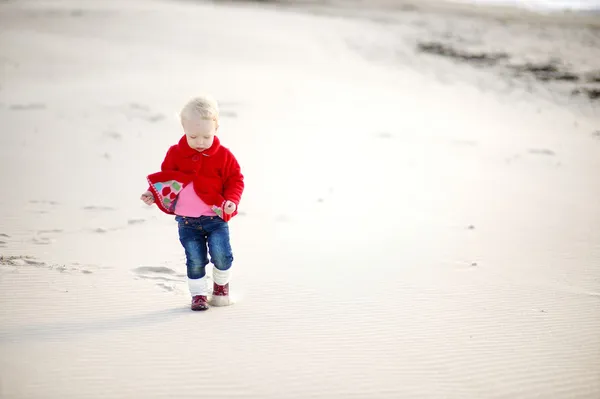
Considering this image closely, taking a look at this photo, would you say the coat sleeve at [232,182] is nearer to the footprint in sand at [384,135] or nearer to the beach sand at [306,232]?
the beach sand at [306,232]

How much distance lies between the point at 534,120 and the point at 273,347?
1249 centimetres

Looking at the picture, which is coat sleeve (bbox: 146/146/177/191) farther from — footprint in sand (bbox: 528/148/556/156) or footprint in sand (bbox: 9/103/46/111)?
footprint in sand (bbox: 528/148/556/156)

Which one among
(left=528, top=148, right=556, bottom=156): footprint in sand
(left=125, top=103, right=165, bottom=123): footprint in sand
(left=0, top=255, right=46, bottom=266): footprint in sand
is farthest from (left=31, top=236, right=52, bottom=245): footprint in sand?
(left=528, top=148, right=556, bottom=156): footprint in sand

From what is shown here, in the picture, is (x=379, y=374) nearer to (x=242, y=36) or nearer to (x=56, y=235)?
(x=56, y=235)

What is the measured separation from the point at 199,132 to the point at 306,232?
2813 mm

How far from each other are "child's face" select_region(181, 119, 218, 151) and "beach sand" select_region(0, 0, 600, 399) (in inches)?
46.2

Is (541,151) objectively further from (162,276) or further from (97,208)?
(162,276)

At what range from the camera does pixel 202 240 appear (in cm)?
395

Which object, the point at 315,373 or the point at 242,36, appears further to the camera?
the point at 242,36

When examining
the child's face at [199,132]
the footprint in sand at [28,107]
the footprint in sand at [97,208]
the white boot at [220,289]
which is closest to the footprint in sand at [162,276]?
the white boot at [220,289]

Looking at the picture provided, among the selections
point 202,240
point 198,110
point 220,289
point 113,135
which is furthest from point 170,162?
point 113,135

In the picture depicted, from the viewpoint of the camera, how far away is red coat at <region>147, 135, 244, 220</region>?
147 inches

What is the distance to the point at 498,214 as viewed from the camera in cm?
719

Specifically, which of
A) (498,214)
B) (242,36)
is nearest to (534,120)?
(498,214)
